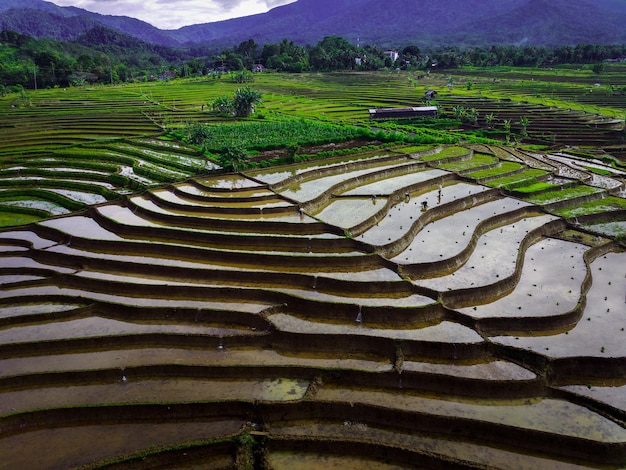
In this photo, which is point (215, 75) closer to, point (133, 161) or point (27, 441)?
point (133, 161)

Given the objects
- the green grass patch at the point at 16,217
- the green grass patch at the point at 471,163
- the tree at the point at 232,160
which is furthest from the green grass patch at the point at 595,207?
the green grass patch at the point at 16,217

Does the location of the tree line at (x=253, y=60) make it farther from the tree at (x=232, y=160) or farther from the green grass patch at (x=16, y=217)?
the tree at (x=232, y=160)

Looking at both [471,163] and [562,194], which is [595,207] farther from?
[471,163]

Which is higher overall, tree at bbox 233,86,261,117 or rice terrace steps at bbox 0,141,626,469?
tree at bbox 233,86,261,117

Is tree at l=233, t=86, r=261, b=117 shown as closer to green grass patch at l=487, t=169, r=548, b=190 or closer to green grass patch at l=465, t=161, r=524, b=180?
green grass patch at l=465, t=161, r=524, b=180

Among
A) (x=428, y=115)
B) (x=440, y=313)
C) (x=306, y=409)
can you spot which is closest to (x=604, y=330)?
(x=440, y=313)

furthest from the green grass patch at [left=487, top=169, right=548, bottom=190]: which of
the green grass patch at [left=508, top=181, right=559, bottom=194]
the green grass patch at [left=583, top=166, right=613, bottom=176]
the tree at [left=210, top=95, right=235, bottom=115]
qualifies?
the tree at [left=210, top=95, right=235, bottom=115]
